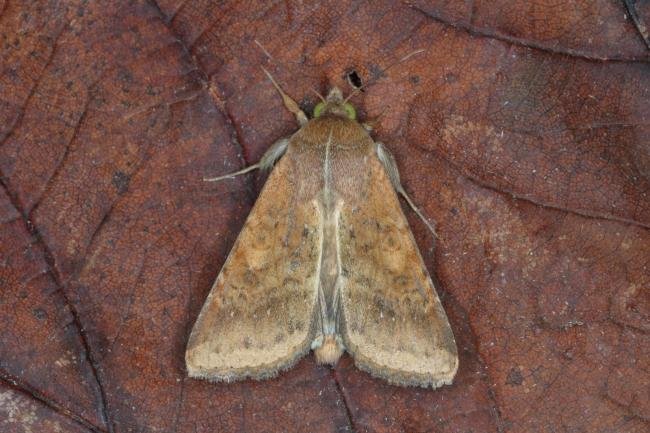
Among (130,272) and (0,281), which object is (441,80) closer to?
(130,272)

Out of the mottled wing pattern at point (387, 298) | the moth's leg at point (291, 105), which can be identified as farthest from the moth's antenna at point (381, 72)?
the mottled wing pattern at point (387, 298)

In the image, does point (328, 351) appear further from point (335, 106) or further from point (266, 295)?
point (335, 106)

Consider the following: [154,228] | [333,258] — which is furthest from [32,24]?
[333,258]

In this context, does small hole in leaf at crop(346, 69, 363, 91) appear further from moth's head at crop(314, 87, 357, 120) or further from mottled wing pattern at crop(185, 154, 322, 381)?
mottled wing pattern at crop(185, 154, 322, 381)

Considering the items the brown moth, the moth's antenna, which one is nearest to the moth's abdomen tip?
the brown moth

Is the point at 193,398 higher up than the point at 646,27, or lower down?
lower down

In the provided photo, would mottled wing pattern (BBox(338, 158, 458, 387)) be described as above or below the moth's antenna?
below
